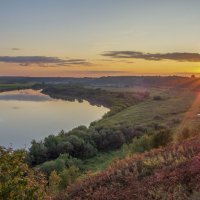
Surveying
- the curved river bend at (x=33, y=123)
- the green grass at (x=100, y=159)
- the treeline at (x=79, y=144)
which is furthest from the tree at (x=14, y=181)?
the curved river bend at (x=33, y=123)

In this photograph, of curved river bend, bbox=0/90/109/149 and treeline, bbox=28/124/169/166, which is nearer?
treeline, bbox=28/124/169/166

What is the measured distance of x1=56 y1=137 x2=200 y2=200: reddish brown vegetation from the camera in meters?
13.7

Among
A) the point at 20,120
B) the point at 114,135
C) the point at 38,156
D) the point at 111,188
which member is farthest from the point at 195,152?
the point at 20,120

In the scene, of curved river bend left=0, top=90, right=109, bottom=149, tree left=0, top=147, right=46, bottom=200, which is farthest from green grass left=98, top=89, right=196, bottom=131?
tree left=0, top=147, right=46, bottom=200

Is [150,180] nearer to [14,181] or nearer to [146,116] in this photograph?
[14,181]

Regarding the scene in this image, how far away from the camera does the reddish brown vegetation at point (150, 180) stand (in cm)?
1374

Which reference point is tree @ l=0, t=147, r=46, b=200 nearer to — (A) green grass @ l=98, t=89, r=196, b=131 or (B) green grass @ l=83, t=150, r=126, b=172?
(B) green grass @ l=83, t=150, r=126, b=172

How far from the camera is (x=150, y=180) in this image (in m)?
15.6

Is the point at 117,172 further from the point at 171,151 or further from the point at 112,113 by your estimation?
the point at 112,113

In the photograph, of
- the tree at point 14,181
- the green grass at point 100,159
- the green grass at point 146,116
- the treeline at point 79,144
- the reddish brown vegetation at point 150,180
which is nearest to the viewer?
the tree at point 14,181

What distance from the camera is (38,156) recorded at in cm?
5547

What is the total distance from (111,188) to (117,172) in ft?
7.01

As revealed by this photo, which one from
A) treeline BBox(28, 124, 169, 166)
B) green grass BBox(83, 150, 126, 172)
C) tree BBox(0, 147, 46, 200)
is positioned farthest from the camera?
treeline BBox(28, 124, 169, 166)

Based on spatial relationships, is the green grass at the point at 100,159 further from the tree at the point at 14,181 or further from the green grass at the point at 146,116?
the tree at the point at 14,181
